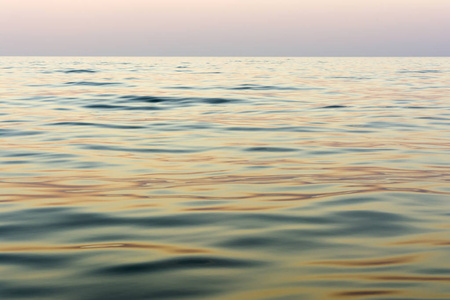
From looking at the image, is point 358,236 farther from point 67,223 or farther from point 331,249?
point 67,223

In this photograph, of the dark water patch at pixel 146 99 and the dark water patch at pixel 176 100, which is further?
the dark water patch at pixel 146 99

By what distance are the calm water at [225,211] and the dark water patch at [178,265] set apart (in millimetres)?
12

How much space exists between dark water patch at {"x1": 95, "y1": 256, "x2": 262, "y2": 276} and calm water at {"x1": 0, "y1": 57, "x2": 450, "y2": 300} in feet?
0.04

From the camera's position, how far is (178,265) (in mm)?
3877

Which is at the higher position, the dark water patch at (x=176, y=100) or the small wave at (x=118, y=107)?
the dark water patch at (x=176, y=100)

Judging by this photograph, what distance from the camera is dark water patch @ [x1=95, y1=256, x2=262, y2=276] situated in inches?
148

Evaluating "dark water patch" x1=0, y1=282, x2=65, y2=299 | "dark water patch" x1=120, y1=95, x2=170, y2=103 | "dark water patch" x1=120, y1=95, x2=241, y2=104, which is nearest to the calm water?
"dark water patch" x1=0, y1=282, x2=65, y2=299

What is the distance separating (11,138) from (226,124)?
12.9ft

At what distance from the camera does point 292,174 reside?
6.92 metres

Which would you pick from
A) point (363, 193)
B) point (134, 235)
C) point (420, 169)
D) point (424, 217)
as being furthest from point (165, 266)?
point (420, 169)

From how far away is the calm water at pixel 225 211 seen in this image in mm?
3596

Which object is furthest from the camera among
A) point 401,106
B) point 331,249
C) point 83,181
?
point 401,106

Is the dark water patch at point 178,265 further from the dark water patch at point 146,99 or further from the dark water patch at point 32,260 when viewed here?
the dark water patch at point 146,99

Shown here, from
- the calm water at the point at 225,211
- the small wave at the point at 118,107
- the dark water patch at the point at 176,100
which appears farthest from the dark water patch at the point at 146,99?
the calm water at the point at 225,211
